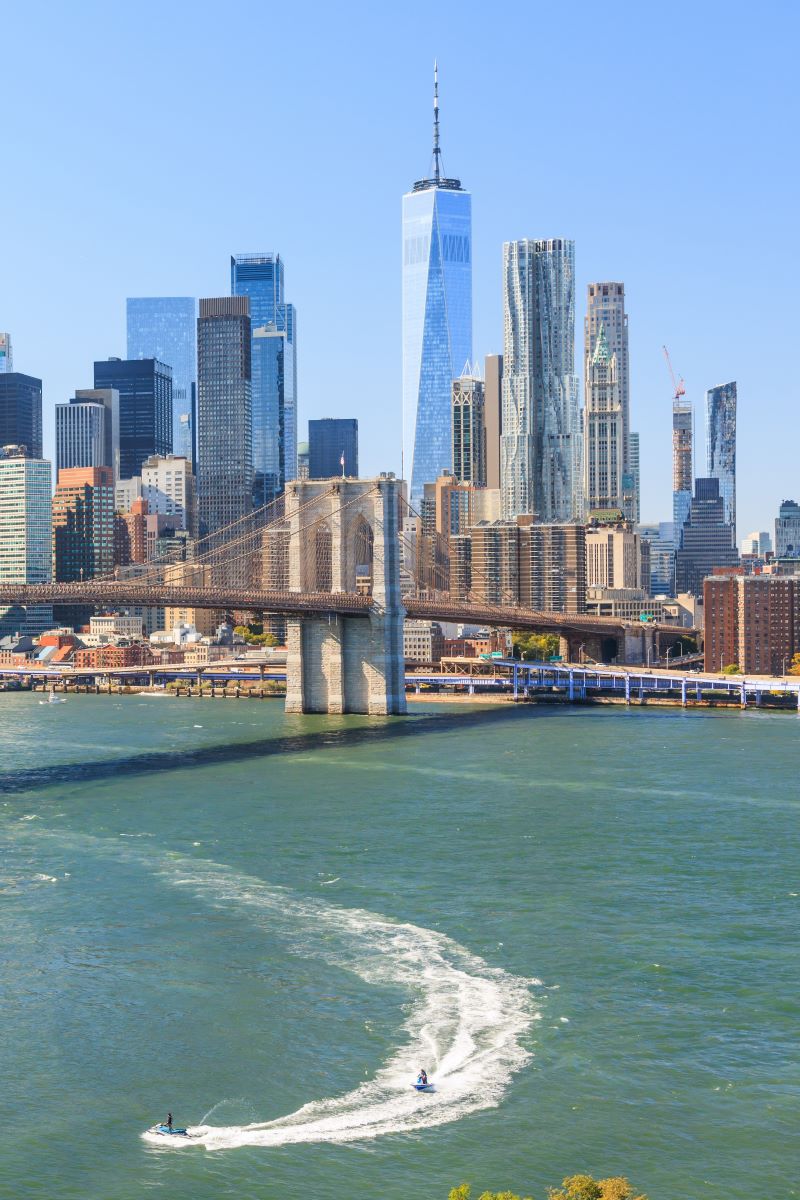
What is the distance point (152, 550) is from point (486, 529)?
57.4 m

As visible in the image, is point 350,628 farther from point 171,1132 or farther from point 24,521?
point 24,521

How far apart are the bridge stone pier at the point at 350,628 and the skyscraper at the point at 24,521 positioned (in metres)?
104

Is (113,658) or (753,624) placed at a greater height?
(753,624)

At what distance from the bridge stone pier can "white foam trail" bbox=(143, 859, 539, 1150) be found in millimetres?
44290

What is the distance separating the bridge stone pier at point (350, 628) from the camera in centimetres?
7912

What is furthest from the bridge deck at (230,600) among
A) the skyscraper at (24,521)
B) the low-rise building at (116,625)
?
the skyscraper at (24,521)

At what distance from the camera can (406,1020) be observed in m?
25.0

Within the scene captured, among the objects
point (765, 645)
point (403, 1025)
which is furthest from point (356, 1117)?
point (765, 645)

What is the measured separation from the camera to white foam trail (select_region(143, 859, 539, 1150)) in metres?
21.0

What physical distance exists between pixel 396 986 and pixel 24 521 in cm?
16127

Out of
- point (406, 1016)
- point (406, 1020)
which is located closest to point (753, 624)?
point (406, 1016)

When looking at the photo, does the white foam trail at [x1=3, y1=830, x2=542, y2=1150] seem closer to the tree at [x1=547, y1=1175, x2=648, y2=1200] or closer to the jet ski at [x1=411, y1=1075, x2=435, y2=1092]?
the jet ski at [x1=411, y1=1075, x2=435, y2=1092]

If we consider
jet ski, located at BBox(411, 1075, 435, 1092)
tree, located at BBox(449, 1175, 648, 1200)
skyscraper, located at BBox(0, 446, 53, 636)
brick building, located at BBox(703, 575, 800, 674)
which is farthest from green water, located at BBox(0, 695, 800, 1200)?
skyscraper, located at BBox(0, 446, 53, 636)

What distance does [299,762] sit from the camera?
2282 inches
